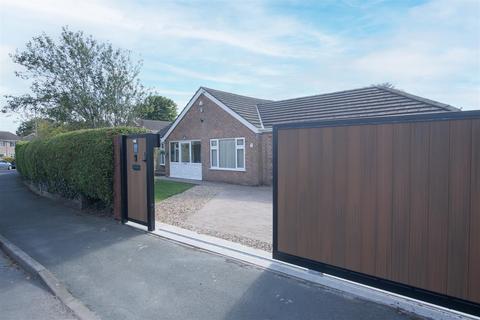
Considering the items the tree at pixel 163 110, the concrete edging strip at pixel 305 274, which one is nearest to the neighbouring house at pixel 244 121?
the concrete edging strip at pixel 305 274

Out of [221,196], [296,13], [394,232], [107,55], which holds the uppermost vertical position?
[107,55]

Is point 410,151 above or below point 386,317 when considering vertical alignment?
above

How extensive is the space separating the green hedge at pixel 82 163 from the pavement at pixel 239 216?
2461mm

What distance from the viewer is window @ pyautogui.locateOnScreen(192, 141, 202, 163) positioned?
62.4ft

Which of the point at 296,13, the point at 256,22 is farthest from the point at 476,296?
the point at 256,22

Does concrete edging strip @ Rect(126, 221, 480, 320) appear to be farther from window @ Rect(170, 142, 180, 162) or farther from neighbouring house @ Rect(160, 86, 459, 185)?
window @ Rect(170, 142, 180, 162)

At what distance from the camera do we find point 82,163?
8602mm

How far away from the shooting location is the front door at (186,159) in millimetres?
19094

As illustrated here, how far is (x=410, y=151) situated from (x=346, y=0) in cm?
589

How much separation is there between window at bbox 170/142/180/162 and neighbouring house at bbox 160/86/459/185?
0.01 metres

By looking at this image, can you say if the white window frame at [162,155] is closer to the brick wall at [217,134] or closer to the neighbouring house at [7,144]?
the brick wall at [217,134]

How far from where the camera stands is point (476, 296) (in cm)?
301

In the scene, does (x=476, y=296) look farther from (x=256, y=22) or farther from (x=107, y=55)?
(x=107, y=55)

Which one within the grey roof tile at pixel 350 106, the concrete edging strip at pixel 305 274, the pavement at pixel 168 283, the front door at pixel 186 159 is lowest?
the pavement at pixel 168 283
